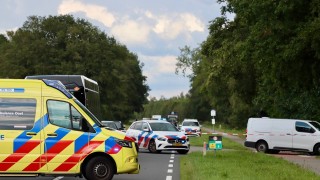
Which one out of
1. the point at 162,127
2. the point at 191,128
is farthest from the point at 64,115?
the point at 191,128

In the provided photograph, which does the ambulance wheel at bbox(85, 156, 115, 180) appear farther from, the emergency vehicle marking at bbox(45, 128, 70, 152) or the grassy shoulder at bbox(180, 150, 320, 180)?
the grassy shoulder at bbox(180, 150, 320, 180)

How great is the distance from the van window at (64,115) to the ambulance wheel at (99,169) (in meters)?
0.87

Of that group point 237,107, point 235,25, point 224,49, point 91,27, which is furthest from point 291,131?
Answer: point 91,27

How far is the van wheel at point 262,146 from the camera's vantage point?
32.1 metres

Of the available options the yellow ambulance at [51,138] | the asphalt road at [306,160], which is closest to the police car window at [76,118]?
the yellow ambulance at [51,138]

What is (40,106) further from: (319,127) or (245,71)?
(245,71)

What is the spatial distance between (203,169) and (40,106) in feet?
21.0

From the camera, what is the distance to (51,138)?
14.0 meters

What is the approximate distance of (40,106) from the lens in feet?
46.2

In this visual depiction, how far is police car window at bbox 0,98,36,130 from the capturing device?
14.0m

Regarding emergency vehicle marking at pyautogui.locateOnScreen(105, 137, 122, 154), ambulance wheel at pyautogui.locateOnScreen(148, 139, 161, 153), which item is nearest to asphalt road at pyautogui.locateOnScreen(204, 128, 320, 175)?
ambulance wheel at pyautogui.locateOnScreen(148, 139, 161, 153)

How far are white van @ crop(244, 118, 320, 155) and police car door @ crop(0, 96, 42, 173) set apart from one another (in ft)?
65.3

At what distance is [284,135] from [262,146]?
1.39 meters

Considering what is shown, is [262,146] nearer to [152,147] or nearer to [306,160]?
[306,160]
